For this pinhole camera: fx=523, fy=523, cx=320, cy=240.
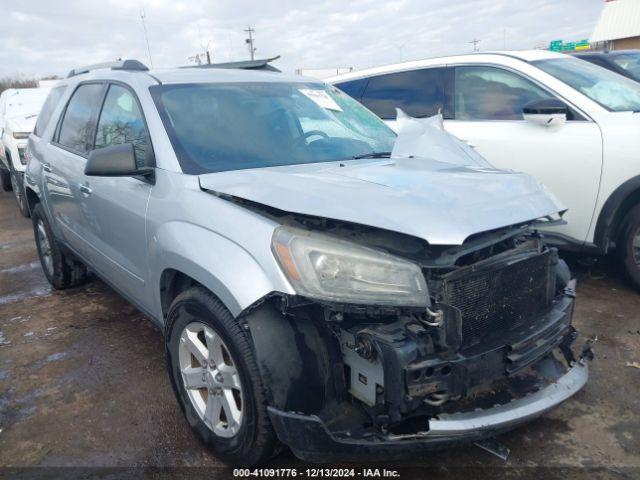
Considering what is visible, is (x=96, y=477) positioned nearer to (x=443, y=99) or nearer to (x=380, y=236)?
(x=380, y=236)

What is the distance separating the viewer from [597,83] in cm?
448

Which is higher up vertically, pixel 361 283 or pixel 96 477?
pixel 361 283

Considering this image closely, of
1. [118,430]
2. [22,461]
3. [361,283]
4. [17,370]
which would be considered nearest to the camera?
[361,283]

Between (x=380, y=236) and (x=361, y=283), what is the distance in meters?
0.23

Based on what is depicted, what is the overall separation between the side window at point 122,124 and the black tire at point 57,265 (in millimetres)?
1494

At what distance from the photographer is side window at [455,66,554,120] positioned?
14.7ft

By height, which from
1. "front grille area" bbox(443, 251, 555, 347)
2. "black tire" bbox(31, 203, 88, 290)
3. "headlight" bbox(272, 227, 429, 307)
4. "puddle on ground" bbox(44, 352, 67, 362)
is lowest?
"puddle on ground" bbox(44, 352, 67, 362)

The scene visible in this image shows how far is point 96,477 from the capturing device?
7.78ft

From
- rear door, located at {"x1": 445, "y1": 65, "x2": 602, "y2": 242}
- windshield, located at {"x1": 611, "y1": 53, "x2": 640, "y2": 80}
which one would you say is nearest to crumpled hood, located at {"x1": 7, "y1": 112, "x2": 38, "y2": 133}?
rear door, located at {"x1": 445, "y1": 65, "x2": 602, "y2": 242}

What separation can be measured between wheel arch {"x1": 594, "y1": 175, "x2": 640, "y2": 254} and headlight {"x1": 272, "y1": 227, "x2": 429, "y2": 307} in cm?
266

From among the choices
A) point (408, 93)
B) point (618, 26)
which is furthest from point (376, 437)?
point (618, 26)

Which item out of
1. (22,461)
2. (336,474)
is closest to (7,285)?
(22,461)

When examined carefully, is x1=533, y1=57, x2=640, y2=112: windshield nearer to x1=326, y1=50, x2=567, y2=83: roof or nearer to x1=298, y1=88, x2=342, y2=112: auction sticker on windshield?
x1=326, y1=50, x2=567, y2=83: roof

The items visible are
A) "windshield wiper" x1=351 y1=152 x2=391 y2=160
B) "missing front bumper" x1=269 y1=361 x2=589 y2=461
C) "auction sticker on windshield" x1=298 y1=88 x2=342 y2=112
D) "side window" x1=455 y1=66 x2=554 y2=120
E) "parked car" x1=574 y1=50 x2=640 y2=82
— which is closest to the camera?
"missing front bumper" x1=269 y1=361 x2=589 y2=461
